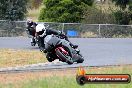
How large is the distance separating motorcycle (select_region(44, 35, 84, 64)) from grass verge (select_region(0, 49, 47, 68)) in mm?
13037

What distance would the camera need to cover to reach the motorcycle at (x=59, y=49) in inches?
224

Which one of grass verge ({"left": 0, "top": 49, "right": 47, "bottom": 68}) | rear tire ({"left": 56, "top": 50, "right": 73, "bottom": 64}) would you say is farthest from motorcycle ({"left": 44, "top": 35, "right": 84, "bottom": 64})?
grass verge ({"left": 0, "top": 49, "right": 47, "bottom": 68})

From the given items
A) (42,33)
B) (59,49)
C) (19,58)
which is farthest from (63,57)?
(19,58)

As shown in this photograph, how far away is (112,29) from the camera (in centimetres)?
3803

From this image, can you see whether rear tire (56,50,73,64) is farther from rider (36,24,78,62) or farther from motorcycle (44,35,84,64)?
rider (36,24,78,62)

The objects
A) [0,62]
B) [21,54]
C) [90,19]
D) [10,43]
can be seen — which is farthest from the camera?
[90,19]

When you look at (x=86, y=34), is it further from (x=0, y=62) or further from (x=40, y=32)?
(x=40, y=32)

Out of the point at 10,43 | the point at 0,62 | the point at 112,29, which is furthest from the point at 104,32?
the point at 0,62

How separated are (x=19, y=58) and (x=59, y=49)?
55.0 feet

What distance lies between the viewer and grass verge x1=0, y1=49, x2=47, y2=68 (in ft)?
67.5

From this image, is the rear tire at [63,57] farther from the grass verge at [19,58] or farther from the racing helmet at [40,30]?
the grass verge at [19,58]

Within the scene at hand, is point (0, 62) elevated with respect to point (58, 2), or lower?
lower

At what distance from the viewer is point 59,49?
575cm

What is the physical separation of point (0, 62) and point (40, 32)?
1531 cm
